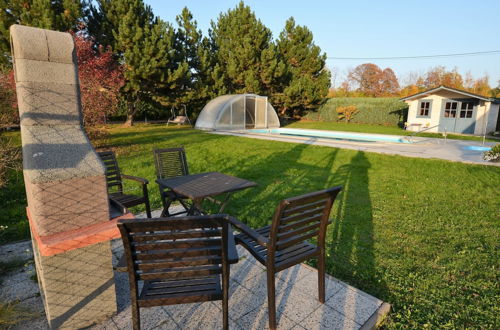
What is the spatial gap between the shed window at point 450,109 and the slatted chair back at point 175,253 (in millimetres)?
20813

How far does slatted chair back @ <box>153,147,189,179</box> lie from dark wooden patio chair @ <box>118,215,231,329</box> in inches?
95.5

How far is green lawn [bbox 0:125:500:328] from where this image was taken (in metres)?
2.58

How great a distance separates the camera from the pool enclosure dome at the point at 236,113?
17.6 m

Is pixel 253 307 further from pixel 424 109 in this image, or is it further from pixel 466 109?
pixel 424 109

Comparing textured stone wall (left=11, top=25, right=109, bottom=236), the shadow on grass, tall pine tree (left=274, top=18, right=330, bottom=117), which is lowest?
the shadow on grass

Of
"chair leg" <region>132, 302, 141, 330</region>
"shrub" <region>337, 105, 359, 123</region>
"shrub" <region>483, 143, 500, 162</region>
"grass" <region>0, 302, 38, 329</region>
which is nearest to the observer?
"chair leg" <region>132, 302, 141, 330</region>

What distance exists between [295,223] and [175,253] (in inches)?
34.9

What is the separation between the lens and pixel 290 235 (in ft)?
7.04

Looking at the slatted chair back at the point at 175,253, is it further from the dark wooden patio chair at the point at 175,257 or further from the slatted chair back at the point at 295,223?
the slatted chair back at the point at 295,223

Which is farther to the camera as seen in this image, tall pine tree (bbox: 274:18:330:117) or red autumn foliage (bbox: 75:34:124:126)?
tall pine tree (bbox: 274:18:330:117)

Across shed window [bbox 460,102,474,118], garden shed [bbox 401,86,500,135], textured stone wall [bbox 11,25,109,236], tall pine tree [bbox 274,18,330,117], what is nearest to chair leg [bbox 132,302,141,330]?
textured stone wall [bbox 11,25,109,236]

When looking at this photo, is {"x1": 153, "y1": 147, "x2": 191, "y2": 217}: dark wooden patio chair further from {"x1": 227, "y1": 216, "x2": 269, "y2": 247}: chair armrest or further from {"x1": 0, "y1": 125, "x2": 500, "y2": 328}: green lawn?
{"x1": 227, "y1": 216, "x2": 269, "y2": 247}: chair armrest

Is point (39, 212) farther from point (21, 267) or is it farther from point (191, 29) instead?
point (191, 29)

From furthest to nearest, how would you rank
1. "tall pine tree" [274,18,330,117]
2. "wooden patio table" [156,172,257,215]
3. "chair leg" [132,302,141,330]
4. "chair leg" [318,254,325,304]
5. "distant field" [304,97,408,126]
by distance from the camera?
1. "tall pine tree" [274,18,330,117]
2. "distant field" [304,97,408,126]
3. "wooden patio table" [156,172,257,215]
4. "chair leg" [318,254,325,304]
5. "chair leg" [132,302,141,330]
